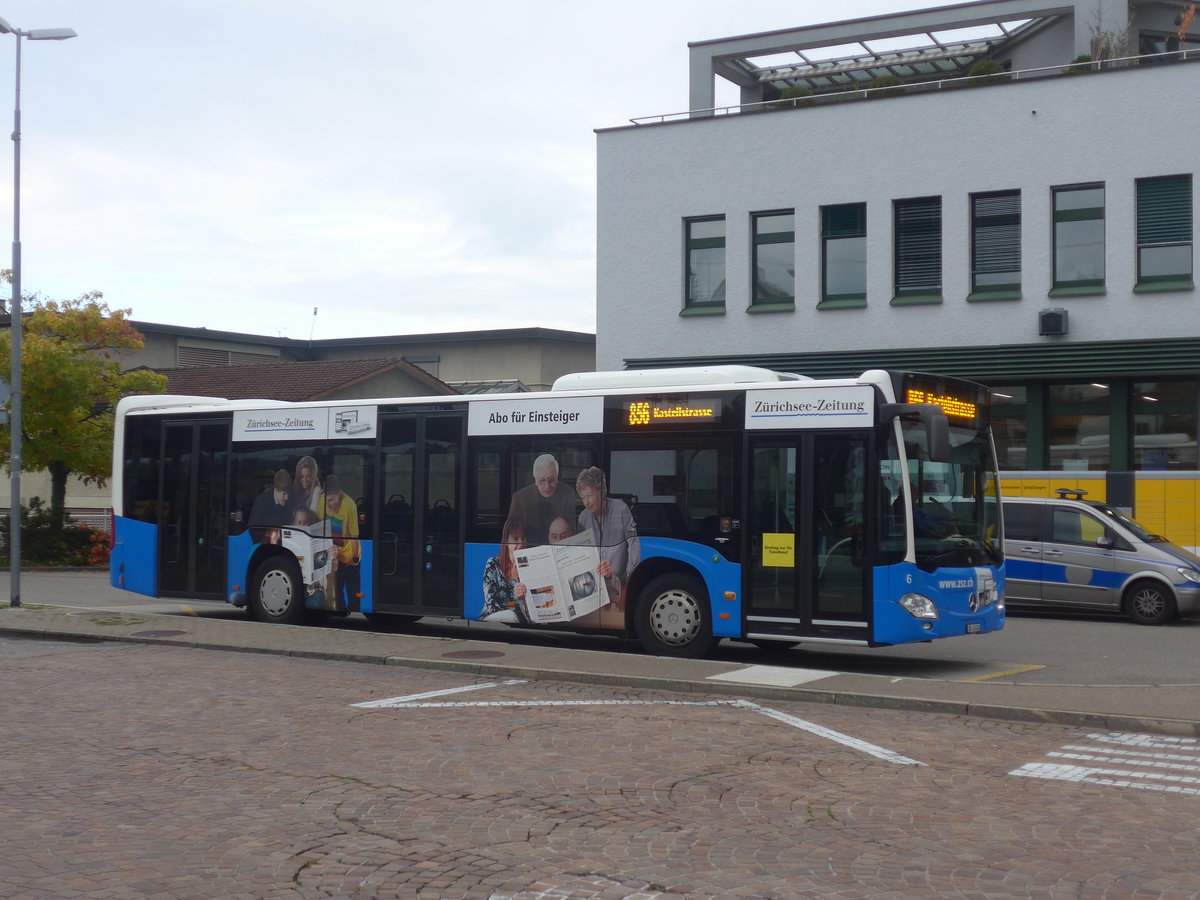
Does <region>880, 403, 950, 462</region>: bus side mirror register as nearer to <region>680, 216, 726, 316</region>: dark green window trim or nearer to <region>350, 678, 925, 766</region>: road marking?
<region>350, 678, 925, 766</region>: road marking

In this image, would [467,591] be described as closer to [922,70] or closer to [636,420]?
[636,420]

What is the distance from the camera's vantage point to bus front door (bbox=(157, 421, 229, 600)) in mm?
17828

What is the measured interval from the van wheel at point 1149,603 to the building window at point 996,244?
8586 millimetres

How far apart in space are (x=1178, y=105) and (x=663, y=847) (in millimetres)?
22873

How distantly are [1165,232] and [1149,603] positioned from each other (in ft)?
29.8

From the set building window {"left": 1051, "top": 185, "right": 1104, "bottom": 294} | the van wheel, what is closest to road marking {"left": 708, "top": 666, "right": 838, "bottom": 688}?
the van wheel

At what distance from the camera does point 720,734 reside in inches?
383

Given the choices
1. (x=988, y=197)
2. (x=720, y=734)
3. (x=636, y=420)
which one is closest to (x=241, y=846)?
(x=720, y=734)

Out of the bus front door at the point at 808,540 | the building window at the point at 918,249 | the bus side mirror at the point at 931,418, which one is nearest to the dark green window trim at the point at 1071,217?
the building window at the point at 918,249

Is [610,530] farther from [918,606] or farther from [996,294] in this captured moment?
[996,294]

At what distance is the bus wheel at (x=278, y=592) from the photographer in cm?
1716

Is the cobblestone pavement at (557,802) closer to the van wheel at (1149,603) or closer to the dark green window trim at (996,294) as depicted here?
the van wheel at (1149,603)

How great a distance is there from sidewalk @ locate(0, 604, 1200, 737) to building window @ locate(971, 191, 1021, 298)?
1558 centimetres

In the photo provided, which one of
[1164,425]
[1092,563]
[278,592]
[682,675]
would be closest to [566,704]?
[682,675]
